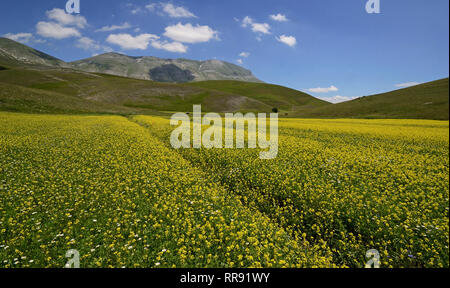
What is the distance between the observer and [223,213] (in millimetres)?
6723

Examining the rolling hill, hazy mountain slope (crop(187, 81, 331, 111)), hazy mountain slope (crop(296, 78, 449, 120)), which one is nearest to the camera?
hazy mountain slope (crop(296, 78, 449, 120))

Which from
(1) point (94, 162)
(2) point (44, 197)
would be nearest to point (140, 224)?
(2) point (44, 197)

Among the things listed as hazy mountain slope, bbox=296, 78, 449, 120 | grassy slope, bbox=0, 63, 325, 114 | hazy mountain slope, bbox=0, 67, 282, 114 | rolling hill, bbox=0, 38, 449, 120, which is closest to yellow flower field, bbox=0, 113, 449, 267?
hazy mountain slope, bbox=296, 78, 449, 120

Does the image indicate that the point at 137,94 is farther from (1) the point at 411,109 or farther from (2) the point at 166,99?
(1) the point at 411,109

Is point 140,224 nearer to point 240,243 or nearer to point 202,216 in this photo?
point 202,216

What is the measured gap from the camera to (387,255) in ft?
17.2

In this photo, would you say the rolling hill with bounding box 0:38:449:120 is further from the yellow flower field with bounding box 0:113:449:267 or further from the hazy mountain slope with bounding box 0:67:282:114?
the yellow flower field with bounding box 0:113:449:267

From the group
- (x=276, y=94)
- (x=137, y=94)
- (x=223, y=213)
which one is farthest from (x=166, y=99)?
(x=276, y=94)

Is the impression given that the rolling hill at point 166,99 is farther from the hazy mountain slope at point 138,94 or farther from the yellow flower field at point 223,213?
the yellow flower field at point 223,213

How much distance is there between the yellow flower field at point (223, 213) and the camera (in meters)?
4.96

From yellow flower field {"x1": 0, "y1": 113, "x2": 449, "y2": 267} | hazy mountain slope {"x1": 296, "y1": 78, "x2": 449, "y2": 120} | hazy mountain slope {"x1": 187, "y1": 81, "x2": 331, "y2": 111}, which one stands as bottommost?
yellow flower field {"x1": 0, "y1": 113, "x2": 449, "y2": 267}

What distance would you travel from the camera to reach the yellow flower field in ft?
16.3

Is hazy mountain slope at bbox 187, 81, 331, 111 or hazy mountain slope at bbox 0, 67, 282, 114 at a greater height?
hazy mountain slope at bbox 187, 81, 331, 111
